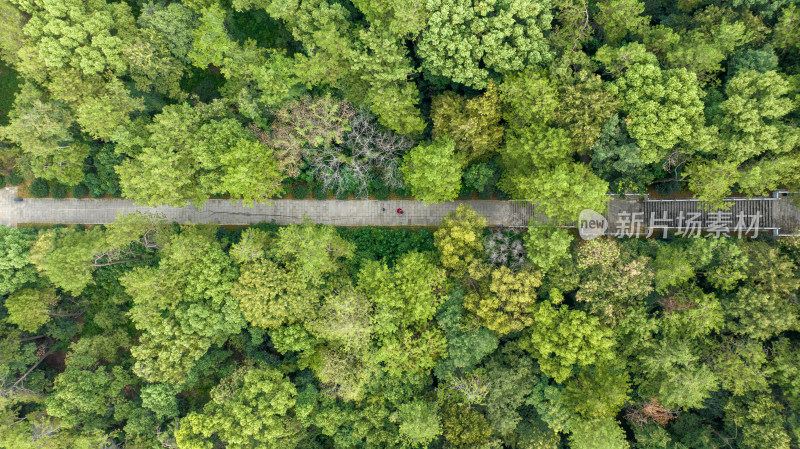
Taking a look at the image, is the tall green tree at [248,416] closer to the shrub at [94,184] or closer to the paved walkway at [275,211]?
the paved walkway at [275,211]

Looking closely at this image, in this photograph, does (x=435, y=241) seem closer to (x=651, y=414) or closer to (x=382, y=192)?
(x=382, y=192)

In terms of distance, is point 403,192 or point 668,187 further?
point 403,192

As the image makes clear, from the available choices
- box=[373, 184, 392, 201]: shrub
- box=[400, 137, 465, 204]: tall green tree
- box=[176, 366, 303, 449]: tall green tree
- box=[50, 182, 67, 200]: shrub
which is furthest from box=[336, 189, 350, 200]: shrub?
box=[50, 182, 67, 200]: shrub

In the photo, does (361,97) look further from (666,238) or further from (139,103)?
(666,238)

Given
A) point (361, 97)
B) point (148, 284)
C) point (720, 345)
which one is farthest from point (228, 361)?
point (720, 345)

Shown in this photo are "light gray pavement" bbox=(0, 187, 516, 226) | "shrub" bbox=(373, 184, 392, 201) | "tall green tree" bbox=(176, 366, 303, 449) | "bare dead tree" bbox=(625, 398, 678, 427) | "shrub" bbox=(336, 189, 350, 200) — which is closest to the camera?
"bare dead tree" bbox=(625, 398, 678, 427)

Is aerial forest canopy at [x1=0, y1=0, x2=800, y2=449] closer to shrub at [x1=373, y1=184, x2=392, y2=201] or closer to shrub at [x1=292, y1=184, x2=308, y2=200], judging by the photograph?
shrub at [x1=373, y1=184, x2=392, y2=201]

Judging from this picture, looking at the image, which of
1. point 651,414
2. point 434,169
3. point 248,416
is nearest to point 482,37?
point 434,169
